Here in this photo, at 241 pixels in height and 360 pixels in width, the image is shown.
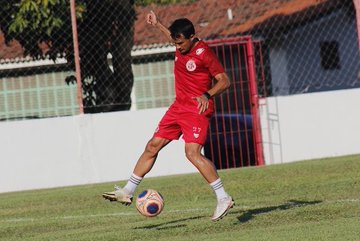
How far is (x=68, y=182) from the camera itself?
1900cm

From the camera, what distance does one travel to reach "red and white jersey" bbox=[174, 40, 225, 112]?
1113cm

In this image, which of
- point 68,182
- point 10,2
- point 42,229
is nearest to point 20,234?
point 42,229

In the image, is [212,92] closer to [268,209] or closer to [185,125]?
[185,125]

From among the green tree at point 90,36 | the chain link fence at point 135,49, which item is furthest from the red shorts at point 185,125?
the green tree at point 90,36

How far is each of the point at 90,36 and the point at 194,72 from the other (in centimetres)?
857

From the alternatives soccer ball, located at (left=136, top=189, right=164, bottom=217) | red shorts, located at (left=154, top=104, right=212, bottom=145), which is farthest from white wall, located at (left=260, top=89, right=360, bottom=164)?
soccer ball, located at (left=136, top=189, right=164, bottom=217)

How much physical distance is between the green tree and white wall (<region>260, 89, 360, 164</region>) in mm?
2683

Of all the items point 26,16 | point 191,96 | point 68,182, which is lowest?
point 68,182

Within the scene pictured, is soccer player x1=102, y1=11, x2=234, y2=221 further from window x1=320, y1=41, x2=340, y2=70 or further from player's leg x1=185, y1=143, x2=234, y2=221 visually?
window x1=320, y1=41, x2=340, y2=70

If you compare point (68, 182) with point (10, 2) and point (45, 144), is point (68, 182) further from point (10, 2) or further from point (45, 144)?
point (10, 2)

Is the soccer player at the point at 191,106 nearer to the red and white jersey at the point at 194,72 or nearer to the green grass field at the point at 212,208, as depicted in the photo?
the red and white jersey at the point at 194,72

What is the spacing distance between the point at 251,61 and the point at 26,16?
4206 mm

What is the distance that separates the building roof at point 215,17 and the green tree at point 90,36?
31.2 ft

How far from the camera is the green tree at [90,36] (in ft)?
63.9
